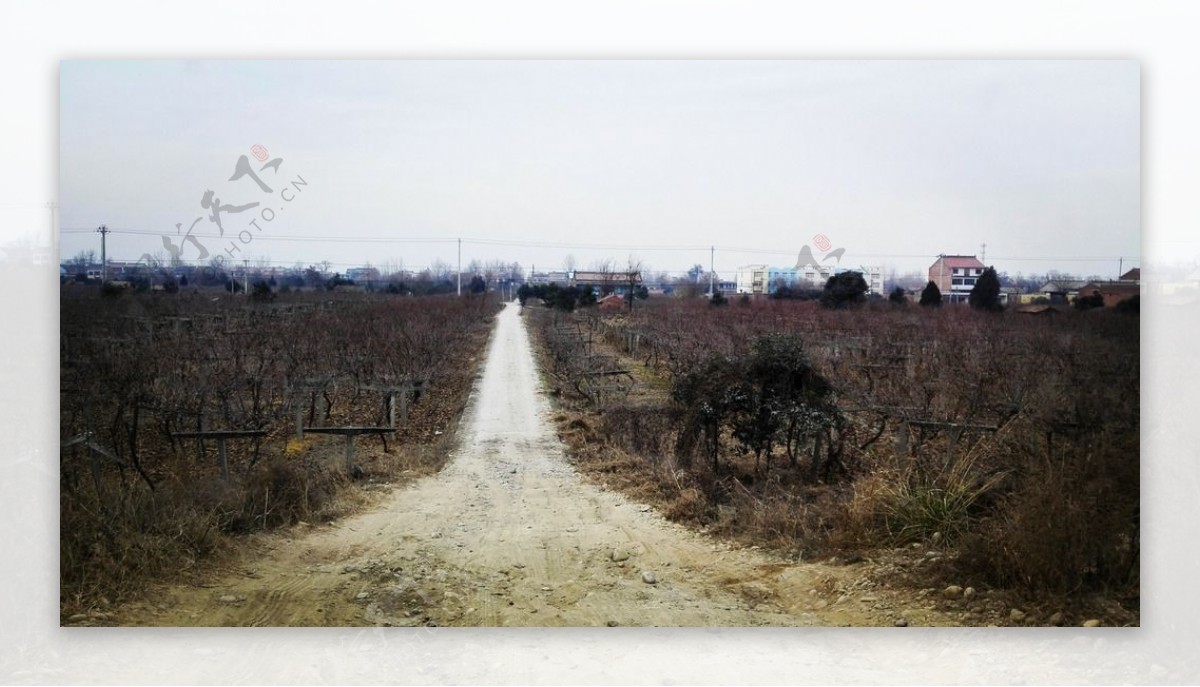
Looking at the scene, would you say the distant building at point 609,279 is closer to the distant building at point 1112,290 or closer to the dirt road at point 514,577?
the dirt road at point 514,577

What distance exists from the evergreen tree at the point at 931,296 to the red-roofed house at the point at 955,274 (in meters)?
0.03

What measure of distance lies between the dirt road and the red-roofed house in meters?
1.88

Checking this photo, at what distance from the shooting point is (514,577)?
4.12 m

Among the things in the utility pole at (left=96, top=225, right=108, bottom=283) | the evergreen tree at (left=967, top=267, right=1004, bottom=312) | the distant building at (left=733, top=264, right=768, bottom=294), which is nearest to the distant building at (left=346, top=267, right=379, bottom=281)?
the utility pole at (left=96, top=225, right=108, bottom=283)

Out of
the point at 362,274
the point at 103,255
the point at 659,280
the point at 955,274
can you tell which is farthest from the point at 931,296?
the point at 103,255

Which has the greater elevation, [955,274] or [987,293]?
[955,274]

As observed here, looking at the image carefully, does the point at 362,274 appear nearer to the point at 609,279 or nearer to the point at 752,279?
the point at 609,279

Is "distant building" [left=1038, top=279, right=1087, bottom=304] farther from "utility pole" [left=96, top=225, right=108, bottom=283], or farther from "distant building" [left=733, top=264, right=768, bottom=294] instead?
"utility pole" [left=96, top=225, right=108, bottom=283]

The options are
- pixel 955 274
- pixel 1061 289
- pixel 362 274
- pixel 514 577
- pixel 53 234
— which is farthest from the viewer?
pixel 362 274

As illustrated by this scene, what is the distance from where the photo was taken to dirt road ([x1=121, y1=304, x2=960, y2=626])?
387cm

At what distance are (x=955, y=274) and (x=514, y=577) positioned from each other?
10.6 feet

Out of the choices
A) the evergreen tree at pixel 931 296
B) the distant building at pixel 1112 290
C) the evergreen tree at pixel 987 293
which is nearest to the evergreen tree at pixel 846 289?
the evergreen tree at pixel 931 296

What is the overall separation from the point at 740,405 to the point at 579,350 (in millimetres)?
3400

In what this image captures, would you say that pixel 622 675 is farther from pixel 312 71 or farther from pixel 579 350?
pixel 579 350
